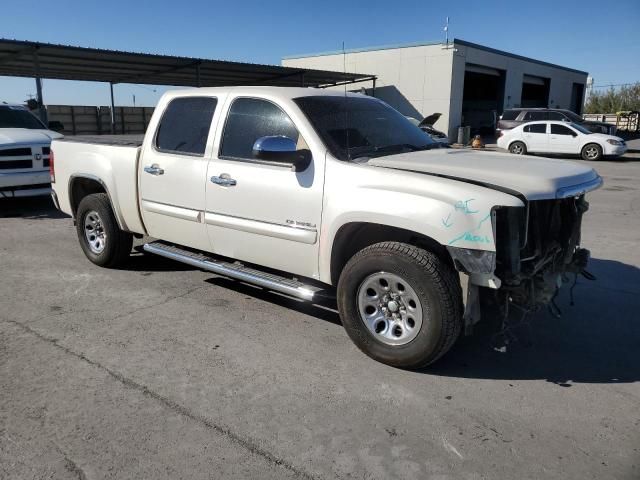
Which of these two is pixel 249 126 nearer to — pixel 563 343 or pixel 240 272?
pixel 240 272

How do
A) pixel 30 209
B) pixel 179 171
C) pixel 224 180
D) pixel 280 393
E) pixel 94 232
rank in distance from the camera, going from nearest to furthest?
pixel 280 393 < pixel 224 180 < pixel 179 171 < pixel 94 232 < pixel 30 209

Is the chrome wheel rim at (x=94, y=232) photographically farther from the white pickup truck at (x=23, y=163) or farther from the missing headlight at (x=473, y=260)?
the missing headlight at (x=473, y=260)

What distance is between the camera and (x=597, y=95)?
64.4 m

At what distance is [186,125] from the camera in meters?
5.05

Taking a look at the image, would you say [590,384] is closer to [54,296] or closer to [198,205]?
[198,205]

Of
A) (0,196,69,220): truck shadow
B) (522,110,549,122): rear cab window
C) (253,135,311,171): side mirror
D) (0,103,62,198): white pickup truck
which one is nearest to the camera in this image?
(253,135,311,171): side mirror

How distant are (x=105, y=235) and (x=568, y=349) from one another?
463 centimetres

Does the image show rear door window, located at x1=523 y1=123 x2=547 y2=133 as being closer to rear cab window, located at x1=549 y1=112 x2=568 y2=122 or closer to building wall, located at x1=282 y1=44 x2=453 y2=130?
rear cab window, located at x1=549 y1=112 x2=568 y2=122

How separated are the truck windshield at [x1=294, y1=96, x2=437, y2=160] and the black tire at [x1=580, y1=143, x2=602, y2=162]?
722 inches

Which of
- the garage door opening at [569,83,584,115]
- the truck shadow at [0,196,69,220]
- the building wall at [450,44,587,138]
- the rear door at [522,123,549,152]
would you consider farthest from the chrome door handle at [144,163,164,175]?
the garage door opening at [569,83,584,115]

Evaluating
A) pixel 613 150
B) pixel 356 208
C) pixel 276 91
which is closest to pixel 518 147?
pixel 613 150

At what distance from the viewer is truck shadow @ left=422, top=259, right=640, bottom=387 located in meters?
3.68

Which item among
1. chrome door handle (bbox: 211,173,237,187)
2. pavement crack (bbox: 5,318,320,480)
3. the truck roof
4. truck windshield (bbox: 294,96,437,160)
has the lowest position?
pavement crack (bbox: 5,318,320,480)

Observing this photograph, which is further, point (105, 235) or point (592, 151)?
point (592, 151)
